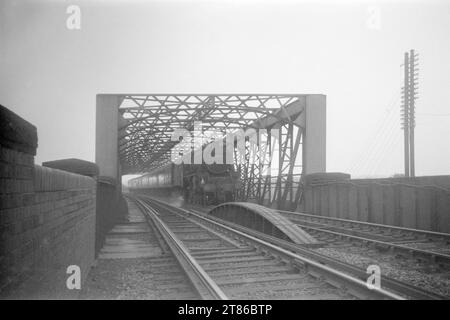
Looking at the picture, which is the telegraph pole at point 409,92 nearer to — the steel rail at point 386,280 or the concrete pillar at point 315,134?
the concrete pillar at point 315,134

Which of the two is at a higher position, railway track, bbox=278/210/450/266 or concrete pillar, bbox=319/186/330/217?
concrete pillar, bbox=319/186/330/217

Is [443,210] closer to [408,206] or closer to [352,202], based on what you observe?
[408,206]

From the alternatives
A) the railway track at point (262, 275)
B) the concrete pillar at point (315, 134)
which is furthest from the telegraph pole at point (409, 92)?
the railway track at point (262, 275)

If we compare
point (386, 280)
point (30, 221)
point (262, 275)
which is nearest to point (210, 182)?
point (262, 275)

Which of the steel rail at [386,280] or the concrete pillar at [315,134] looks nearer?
the steel rail at [386,280]

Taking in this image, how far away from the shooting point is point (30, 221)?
3.76 m

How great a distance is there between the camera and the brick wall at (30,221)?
3162 millimetres

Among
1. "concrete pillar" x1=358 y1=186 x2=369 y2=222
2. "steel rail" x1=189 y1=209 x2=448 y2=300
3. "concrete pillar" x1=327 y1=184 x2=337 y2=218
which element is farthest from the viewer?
"concrete pillar" x1=327 y1=184 x2=337 y2=218

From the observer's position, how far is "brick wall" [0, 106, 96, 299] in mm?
3162

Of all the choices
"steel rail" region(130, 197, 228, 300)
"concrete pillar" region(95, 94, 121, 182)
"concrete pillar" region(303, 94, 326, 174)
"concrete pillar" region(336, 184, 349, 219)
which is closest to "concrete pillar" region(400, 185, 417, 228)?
"concrete pillar" region(336, 184, 349, 219)

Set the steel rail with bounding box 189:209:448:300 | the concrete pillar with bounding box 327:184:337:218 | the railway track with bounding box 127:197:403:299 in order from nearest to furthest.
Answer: the steel rail with bounding box 189:209:448:300
the railway track with bounding box 127:197:403:299
the concrete pillar with bounding box 327:184:337:218

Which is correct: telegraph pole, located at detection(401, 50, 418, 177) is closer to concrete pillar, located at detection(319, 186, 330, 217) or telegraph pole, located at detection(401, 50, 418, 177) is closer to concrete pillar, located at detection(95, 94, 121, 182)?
concrete pillar, located at detection(319, 186, 330, 217)
